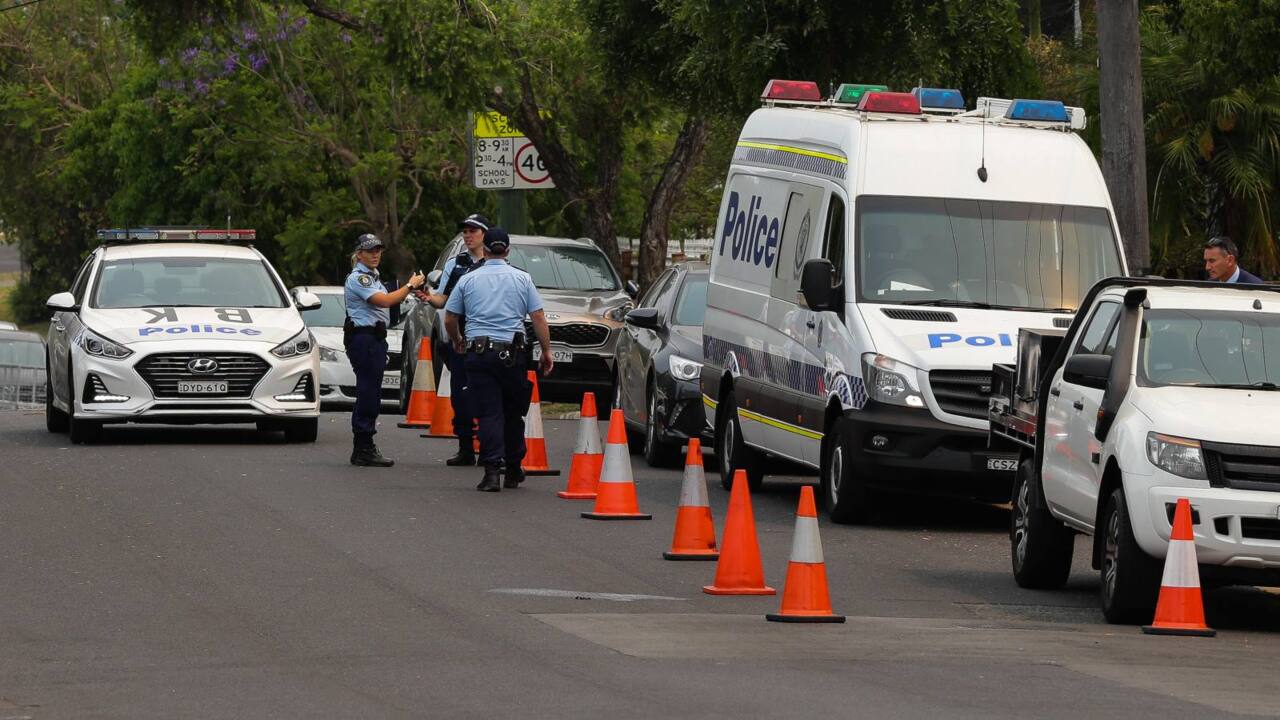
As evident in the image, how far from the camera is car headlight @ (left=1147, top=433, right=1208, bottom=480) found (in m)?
10.2

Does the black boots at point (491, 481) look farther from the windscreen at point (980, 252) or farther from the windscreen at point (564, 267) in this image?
the windscreen at point (564, 267)

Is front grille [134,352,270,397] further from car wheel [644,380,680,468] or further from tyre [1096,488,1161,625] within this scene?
tyre [1096,488,1161,625]

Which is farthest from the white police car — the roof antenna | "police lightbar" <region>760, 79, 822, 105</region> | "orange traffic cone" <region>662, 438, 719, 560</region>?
"orange traffic cone" <region>662, 438, 719, 560</region>

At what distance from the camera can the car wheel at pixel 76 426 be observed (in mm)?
19688

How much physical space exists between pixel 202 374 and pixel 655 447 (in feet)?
12.8

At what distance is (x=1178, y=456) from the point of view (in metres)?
10.3

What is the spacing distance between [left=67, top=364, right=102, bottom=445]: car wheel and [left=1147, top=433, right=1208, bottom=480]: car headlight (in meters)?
11.7

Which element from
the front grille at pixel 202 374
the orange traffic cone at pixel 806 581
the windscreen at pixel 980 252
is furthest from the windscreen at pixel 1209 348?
the front grille at pixel 202 374

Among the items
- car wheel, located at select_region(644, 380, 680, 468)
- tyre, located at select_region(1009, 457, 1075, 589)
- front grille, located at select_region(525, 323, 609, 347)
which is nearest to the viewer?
tyre, located at select_region(1009, 457, 1075, 589)

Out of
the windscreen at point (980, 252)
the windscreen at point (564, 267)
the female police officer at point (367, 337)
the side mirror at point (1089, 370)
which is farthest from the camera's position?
the windscreen at point (564, 267)

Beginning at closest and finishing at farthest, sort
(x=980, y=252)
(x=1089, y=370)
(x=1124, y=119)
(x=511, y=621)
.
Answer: (x=511, y=621)
(x=1089, y=370)
(x=980, y=252)
(x=1124, y=119)

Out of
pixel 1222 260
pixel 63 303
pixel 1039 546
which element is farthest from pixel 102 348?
pixel 1039 546

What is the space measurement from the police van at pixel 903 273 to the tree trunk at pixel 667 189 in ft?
47.0

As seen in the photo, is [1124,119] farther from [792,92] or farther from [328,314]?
[328,314]
